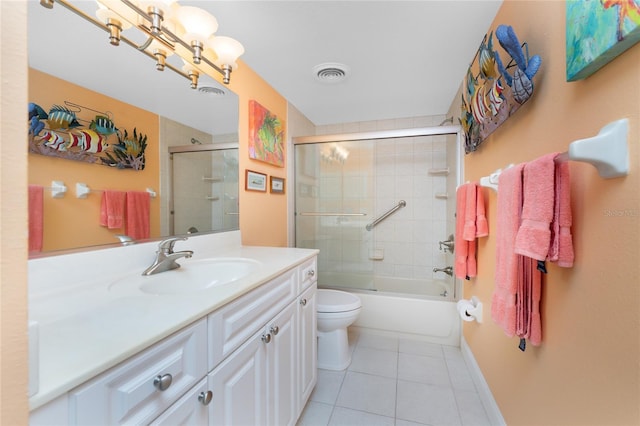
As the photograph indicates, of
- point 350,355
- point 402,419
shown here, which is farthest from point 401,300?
point 402,419

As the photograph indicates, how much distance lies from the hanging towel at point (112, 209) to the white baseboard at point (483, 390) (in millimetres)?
1956

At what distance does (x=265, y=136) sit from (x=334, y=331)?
5.05 ft

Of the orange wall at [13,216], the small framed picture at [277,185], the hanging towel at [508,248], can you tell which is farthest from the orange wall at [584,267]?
the small framed picture at [277,185]

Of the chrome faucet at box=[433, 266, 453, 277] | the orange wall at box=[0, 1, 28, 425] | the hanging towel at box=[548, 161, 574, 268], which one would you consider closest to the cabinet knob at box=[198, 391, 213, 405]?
the orange wall at box=[0, 1, 28, 425]

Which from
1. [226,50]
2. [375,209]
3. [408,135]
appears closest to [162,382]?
[226,50]

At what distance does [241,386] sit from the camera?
85cm

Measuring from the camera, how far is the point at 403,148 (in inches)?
111

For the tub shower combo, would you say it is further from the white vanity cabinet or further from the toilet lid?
the white vanity cabinet

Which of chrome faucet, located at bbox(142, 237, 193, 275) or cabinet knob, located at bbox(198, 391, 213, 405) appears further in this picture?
chrome faucet, located at bbox(142, 237, 193, 275)

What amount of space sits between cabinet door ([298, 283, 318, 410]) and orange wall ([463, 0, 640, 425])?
972mm

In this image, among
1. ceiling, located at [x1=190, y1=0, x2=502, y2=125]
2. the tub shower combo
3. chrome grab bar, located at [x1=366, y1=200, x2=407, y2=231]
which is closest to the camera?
ceiling, located at [x1=190, y1=0, x2=502, y2=125]

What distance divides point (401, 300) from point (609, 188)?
1.77 meters

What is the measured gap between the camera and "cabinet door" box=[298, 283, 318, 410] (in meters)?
1.33

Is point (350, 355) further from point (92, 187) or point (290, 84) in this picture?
point (290, 84)
